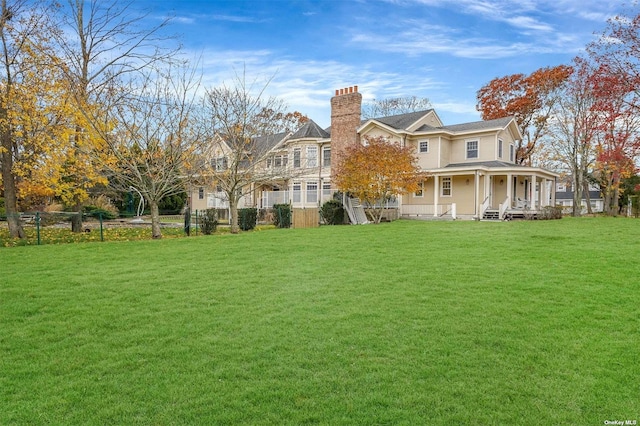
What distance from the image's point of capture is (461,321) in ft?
18.4

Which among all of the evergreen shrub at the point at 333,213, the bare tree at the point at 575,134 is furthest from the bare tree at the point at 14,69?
the bare tree at the point at 575,134

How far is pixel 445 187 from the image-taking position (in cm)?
2734

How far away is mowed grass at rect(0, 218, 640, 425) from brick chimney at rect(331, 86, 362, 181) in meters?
19.8

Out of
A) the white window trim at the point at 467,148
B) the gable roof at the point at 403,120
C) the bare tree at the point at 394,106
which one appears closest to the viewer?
the white window trim at the point at 467,148

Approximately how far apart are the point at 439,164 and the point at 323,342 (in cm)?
2362

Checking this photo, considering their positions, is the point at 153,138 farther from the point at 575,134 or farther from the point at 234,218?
the point at 575,134

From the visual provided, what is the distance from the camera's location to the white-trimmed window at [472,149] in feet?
90.3

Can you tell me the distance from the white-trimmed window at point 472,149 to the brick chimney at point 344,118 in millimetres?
7159

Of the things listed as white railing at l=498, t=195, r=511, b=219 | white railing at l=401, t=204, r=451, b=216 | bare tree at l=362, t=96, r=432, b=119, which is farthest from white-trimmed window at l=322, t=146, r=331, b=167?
bare tree at l=362, t=96, r=432, b=119

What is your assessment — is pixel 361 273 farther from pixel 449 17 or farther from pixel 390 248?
pixel 449 17

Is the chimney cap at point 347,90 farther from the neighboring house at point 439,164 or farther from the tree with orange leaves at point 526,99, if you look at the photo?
the tree with orange leaves at point 526,99

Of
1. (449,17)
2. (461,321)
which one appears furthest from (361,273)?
(449,17)

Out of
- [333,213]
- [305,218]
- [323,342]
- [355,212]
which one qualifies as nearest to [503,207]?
[355,212]

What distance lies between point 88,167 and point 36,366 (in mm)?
12777
